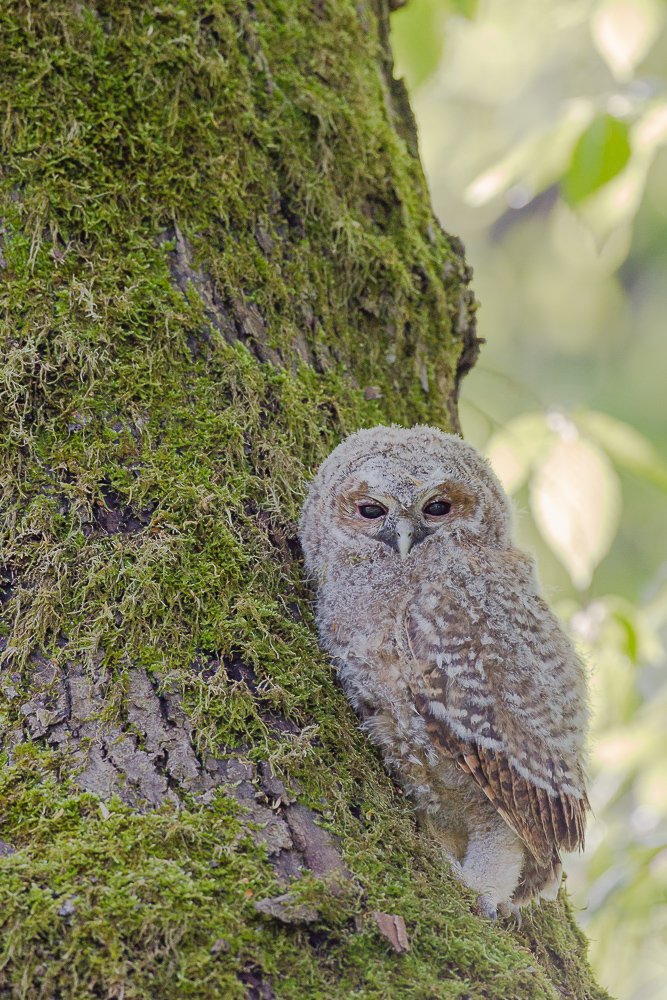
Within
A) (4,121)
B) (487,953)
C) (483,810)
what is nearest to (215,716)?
(487,953)

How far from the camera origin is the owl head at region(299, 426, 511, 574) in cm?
216

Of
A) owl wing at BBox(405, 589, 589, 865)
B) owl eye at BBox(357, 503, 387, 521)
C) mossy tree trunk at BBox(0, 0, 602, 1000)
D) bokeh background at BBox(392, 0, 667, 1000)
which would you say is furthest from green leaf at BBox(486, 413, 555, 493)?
owl wing at BBox(405, 589, 589, 865)

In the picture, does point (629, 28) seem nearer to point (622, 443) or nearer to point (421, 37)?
point (421, 37)

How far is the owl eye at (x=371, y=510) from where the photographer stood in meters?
2.23

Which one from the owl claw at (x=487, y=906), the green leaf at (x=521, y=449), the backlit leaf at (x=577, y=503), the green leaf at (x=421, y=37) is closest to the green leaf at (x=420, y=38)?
the green leaf at (x=421, y=37)

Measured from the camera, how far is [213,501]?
1.81m

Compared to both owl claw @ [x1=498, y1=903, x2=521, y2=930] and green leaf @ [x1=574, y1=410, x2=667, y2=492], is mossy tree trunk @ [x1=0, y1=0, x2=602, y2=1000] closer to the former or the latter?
owl claw @ [x1=498, y1=903, x2=521, y2=930]

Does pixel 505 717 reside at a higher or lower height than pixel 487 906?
higher

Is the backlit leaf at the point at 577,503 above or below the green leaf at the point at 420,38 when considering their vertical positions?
below

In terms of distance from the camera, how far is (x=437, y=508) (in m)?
2.27

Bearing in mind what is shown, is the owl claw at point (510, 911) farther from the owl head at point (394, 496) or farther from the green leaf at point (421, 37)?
the green leaf at point (421, 37)

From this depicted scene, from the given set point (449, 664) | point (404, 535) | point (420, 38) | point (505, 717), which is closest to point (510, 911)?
point (505, 717)

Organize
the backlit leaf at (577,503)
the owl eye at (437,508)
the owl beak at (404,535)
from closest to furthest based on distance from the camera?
the owl beak at (404,535), the owl eye at (437,508), the backlit leaf at (577,503)

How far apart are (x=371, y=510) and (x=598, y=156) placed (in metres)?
1.46
